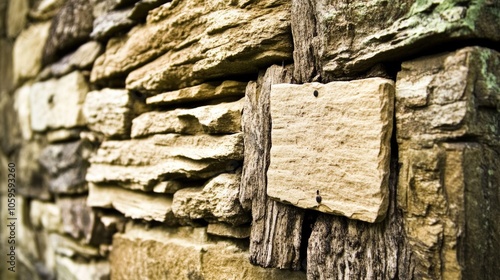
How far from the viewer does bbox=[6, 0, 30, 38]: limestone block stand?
3.01 m

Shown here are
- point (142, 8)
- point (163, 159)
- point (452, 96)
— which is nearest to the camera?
point (452, 96)

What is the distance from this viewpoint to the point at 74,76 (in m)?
2.23

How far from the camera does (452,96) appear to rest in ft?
2.85

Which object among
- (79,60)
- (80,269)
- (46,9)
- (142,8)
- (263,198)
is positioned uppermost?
(46,9)

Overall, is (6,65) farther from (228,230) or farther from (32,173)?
(228,230)

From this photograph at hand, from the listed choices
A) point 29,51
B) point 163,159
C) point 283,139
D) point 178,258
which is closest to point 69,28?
point 29,51

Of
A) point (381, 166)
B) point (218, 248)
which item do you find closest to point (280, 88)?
point (381, 166)

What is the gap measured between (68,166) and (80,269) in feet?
1.92

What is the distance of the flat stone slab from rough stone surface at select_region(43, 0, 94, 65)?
1457 millimetres

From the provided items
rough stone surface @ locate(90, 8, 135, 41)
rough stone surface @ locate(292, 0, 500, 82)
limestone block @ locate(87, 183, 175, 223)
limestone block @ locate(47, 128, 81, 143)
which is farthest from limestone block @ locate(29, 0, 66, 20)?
rough stone surface @ locate(292, 0, 500, 82)

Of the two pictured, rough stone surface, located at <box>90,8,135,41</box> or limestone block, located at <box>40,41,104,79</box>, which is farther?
limestone block, located at <box>40,41,104,79</box>

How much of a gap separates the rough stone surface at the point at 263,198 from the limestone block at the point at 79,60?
117cm

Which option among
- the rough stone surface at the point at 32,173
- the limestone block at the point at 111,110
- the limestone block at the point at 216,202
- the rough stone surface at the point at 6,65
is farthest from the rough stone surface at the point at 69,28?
the limestone block at the point at 216,202

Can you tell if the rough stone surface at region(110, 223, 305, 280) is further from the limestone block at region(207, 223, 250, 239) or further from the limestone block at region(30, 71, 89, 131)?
the limestone block at region(30, 71, 89, 131)
